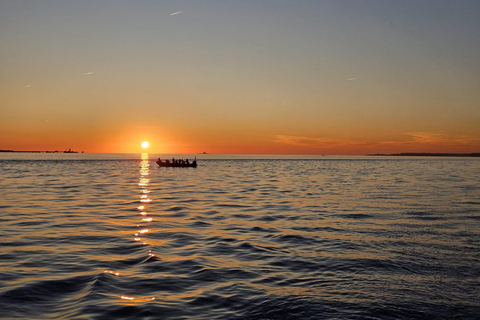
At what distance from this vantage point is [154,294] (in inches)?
423

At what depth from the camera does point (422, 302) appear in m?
10.2

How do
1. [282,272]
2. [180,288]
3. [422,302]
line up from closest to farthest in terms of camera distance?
1. [422,302]
2. [180,288]
3. [282,272]

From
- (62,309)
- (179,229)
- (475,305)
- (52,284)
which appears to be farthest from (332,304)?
(179,229)

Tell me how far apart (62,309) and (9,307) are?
1377 millimetres

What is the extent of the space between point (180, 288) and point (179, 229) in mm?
9740

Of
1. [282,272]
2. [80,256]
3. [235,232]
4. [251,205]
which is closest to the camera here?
[282,272]

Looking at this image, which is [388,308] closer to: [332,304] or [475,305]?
[332,304]

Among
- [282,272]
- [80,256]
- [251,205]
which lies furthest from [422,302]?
[251,205]

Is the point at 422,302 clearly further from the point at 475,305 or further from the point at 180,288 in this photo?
the point at 180,288

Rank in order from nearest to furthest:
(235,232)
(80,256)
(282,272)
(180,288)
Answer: (180,288)
(282,272)
(80,256)
(235,232)

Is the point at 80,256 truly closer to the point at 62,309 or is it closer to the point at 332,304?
the point at 62,309

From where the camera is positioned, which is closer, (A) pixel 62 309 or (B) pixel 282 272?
(A) pixel 62 309

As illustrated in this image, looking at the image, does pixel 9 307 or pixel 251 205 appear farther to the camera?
pixel 251 205

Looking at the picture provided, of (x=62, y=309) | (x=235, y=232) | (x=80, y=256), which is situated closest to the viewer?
(x=62, y=309)
